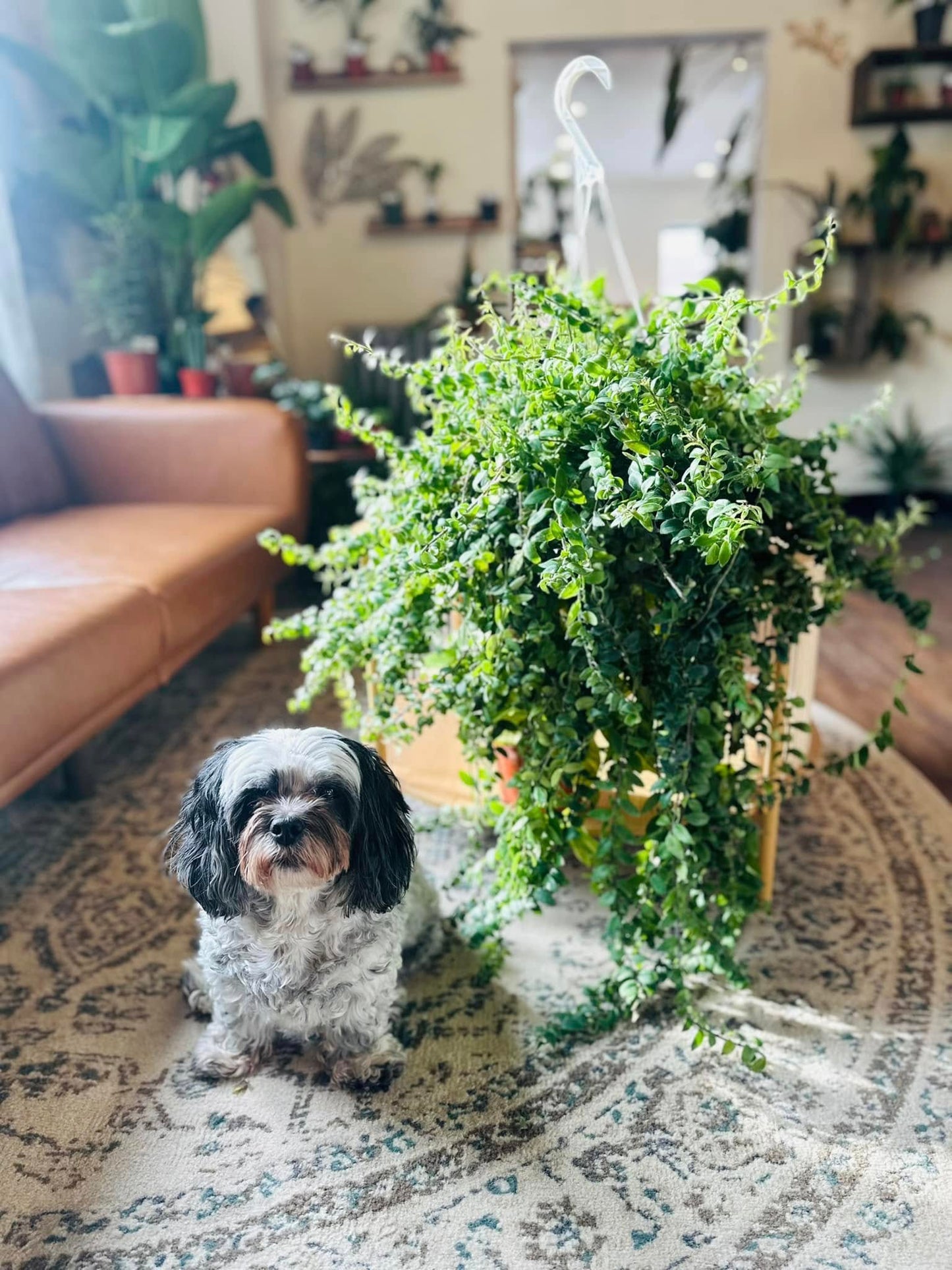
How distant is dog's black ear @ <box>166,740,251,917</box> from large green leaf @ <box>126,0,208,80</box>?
2782 mm

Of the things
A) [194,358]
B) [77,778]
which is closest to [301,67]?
[194,358]

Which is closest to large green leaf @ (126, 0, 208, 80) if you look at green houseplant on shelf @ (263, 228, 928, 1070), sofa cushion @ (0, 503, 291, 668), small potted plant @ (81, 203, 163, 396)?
small potted plant @ (81, 203, 163, 396)

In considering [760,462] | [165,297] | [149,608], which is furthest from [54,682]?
[165,297]

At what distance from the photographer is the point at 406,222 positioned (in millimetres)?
4117

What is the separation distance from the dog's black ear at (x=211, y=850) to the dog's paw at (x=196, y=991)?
0.27 m

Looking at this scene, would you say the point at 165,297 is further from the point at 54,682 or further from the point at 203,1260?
the point at 203,1260

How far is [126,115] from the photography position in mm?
2973

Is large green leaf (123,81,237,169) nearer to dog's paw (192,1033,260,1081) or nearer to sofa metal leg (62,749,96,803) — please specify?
sofa metal leg (62,749,96,803)

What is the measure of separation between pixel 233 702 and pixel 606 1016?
1362 mm

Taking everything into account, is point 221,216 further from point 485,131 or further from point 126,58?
point 485,131

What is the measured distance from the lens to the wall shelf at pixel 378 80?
3982mm

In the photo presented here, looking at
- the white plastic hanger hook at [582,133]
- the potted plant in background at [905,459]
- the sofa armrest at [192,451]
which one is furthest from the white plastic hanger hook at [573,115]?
the potted plant in background at [905,459]

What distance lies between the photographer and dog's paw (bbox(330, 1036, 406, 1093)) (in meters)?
1.15

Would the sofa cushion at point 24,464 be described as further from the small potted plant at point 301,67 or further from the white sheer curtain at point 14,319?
the small potted plant at point 301,67
